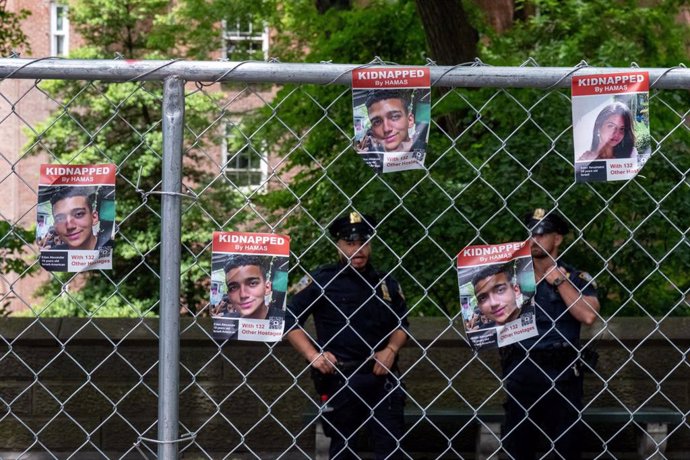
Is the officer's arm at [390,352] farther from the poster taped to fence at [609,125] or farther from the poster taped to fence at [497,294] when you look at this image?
the poster taped to fence at [609,125]

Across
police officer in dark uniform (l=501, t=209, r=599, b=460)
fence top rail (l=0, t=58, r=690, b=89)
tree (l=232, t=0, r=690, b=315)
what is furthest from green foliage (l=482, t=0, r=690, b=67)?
fence top rail (l=0, t=58, r=690, b=89)

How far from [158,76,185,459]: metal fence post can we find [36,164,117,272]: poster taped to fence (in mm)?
167


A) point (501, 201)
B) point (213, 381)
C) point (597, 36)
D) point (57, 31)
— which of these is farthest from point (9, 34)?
point (57, 31)

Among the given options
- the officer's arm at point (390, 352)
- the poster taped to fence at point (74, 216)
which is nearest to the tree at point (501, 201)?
the officer's arm at point (390, 352)

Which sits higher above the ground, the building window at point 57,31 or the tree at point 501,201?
the building window at point 57,31

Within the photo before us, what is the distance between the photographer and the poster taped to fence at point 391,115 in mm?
2881

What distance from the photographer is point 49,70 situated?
9.53 feet

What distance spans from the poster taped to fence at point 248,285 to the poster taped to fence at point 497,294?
20.8 inches

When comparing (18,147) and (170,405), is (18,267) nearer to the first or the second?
(170,405)

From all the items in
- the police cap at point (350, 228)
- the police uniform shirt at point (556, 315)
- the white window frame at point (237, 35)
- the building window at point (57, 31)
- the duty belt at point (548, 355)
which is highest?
the building window at point (57, 31)

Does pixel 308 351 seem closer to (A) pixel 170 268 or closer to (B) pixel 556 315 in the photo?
(B) pixel 556 315

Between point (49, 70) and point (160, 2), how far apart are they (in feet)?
57.1

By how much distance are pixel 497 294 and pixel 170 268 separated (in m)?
0.93

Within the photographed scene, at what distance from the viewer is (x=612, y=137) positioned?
9.51 ft
